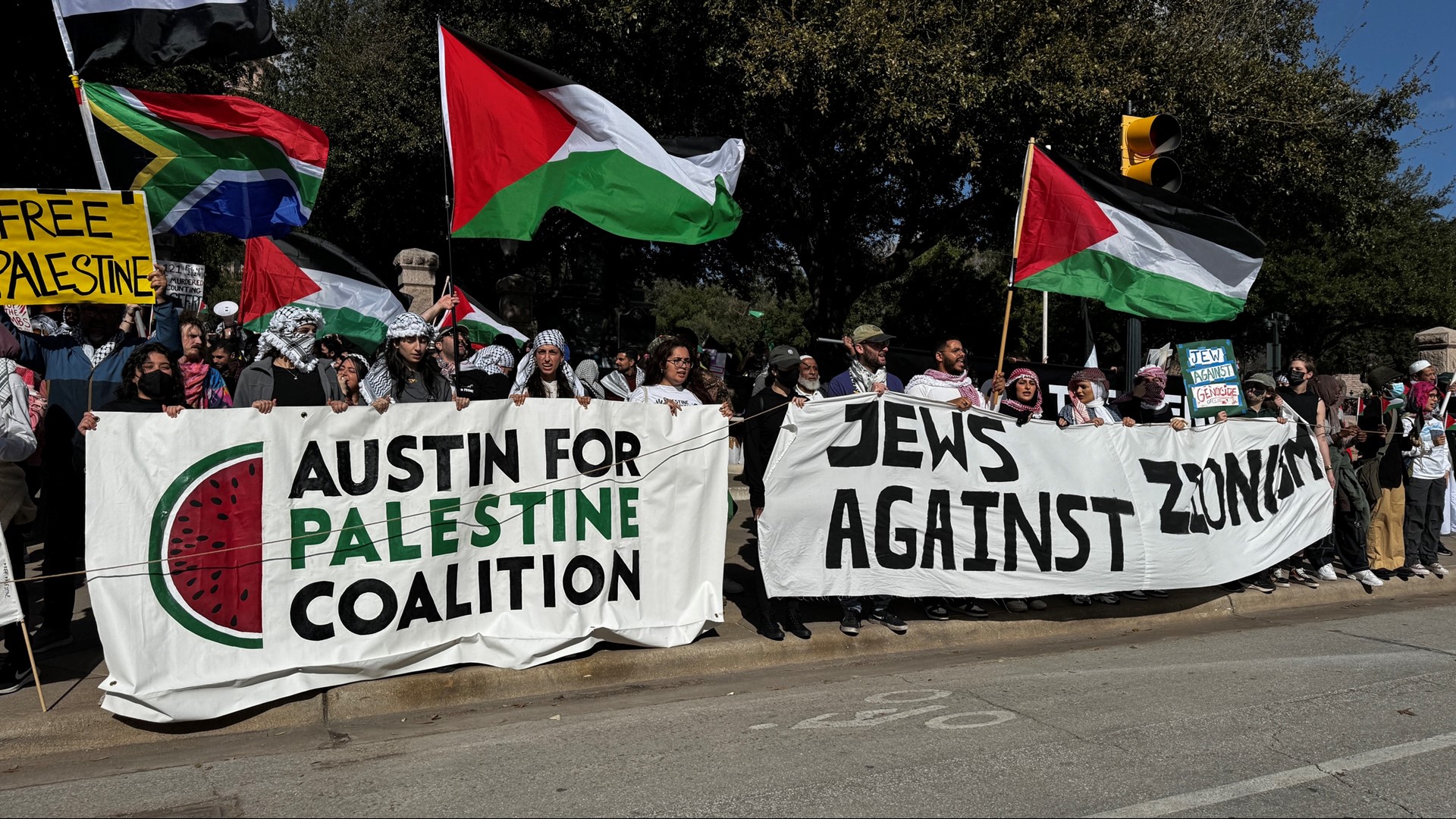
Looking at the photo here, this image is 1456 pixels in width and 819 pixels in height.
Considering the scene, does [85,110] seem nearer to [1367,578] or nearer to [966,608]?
[966,608]

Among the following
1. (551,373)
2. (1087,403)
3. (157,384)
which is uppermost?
(551,373)

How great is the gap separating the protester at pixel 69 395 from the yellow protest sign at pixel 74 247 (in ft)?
0.54

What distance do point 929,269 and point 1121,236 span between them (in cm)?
1699

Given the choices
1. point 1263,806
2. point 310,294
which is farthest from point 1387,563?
point 310,294

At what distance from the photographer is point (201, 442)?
15.6 feet

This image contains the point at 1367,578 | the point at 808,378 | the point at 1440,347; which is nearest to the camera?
the point at 808,378

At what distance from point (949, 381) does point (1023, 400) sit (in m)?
0.52

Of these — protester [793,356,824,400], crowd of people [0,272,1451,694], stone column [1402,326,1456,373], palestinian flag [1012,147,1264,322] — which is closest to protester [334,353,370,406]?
crowd of people [0,272,1451,694]

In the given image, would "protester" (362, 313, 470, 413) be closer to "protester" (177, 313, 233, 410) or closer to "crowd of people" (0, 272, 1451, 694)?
"crowd of people" (0, 272, 1451, 694)

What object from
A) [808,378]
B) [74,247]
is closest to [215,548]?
[74,247]

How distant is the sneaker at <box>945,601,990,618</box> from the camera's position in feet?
22.3

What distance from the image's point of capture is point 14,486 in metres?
5.00

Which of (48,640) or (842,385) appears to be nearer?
(48,640)

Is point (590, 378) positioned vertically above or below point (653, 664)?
above
